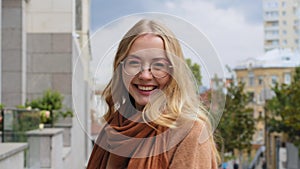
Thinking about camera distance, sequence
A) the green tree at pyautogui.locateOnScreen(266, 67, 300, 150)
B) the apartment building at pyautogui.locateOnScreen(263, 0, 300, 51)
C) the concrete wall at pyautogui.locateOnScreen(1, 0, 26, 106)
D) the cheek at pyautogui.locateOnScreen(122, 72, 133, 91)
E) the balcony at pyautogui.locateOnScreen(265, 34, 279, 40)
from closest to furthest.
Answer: the cheek at pyautogui.locateOnScreen(122, 72, 133, 91) < the concrete wall at pyautogui.locateOnScreen(1, 0, 26, 106) < the green tree at pyautogui.locateOnScreen(266, 67, 300, 150) < the apartment building at pyautogui.locateOnScreen(263, 0, 300, 51) < the balcony at pyautogui.locateOnScreen(265, 34, 279, 40)

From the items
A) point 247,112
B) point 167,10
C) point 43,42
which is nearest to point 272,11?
point 247,112

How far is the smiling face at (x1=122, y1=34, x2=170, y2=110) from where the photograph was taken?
233 centimetres

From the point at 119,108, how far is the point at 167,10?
20.4 inches

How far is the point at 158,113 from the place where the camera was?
2.31m

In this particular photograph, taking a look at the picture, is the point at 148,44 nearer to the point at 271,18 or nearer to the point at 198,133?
the point at 198,133

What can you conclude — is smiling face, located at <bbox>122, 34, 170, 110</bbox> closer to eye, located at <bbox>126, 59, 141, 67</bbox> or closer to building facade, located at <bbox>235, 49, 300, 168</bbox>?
eye, located at <bbox>126, 59, 141, 67</bbox>

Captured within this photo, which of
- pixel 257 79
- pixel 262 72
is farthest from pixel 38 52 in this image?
pixel 257 79

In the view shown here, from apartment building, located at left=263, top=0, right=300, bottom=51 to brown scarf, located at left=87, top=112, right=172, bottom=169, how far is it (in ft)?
357

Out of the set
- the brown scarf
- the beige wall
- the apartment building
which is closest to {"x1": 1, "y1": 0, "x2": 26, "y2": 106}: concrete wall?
the brown scarf

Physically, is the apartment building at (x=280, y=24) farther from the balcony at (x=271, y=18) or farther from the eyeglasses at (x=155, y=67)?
the eyeglasses at (x=155, y=67)

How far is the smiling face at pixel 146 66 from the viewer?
7.64ft

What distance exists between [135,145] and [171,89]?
0.82 ft

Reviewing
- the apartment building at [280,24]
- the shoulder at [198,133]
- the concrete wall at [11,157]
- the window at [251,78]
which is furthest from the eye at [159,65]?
the apartment building at [280,24]

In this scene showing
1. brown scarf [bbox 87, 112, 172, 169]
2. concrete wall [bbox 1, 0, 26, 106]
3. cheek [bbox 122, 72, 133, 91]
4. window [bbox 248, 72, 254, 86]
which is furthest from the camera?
window [bbox 248, 72, 254, 86]
